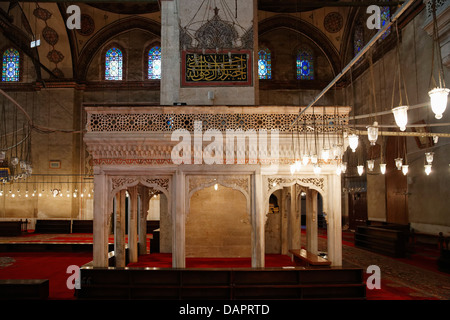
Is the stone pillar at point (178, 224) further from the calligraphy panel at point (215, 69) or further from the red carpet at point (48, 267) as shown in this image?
the calligraphy panel at point (215, 69)

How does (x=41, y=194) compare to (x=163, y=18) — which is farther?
(x=41, y=194)

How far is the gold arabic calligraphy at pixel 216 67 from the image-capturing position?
8844 mm

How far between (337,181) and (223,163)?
91.7 inches

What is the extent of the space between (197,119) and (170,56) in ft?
9.75

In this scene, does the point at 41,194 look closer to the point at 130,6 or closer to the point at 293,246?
the point at 130,6

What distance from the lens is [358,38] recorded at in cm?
1592

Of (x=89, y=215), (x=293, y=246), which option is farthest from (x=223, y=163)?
(x=89, y=215)

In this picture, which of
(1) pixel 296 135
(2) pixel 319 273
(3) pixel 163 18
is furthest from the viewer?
(3) pixel 163 18

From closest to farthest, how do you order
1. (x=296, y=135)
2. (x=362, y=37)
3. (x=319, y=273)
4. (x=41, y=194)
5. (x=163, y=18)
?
(x=319, y=273) → (x=296, y=135) → (x=163, y=18) → (x=362, y=37) → (x=41, y=194)

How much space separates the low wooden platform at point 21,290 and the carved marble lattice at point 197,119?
2.91m

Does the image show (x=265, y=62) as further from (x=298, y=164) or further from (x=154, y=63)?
(x=298, y=164)

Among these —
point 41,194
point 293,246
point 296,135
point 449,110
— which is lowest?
point 293,246

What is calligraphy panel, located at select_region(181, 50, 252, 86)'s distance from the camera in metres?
8.84

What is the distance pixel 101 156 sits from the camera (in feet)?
23.4
